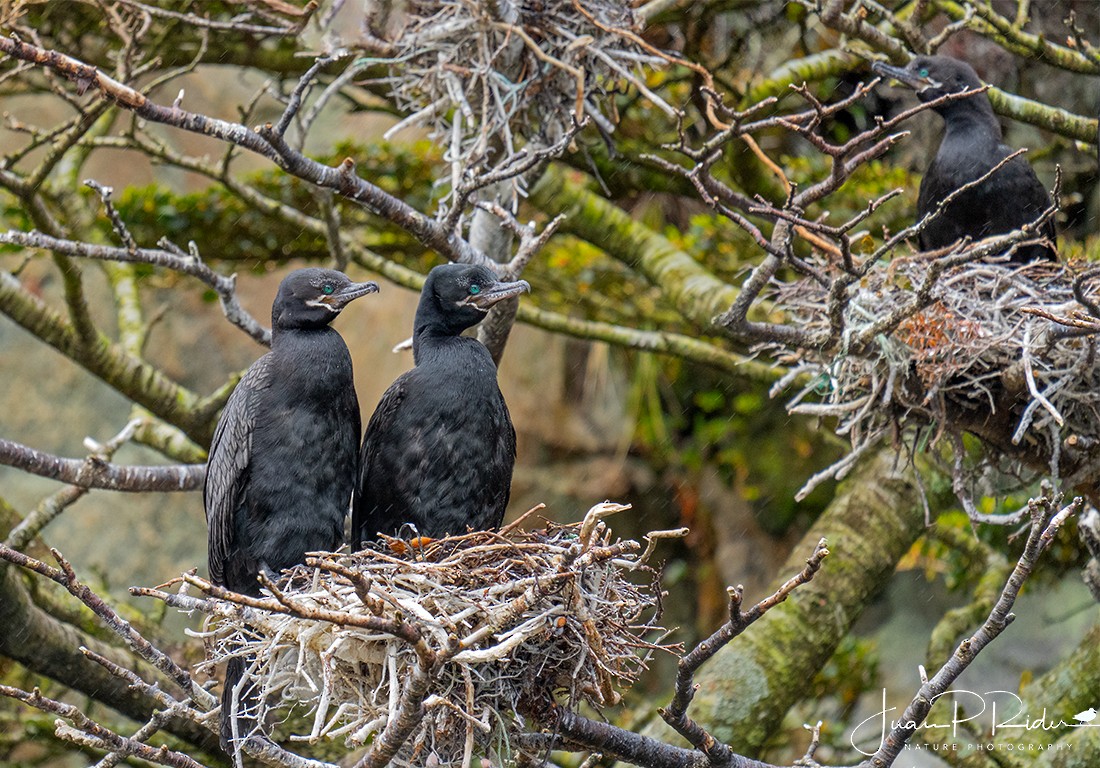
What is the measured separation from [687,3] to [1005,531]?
2954 mm

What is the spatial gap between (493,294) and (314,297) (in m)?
0.51

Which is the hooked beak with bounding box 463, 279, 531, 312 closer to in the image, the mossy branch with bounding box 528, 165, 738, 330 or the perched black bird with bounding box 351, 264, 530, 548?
the perched black bird with bounding box 351, 264, 530, 548

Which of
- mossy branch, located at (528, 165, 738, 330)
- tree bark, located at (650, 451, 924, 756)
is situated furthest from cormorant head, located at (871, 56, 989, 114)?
tree bark, located at (650, 451, 924, 756)

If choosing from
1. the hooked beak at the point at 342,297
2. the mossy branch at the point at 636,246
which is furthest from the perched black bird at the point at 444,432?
the mossy branch at the point at 636,246

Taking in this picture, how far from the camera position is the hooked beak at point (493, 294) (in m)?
3.58

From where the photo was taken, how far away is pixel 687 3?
579cm

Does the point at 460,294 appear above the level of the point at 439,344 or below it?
above

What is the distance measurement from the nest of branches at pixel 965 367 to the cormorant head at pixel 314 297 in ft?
4.66

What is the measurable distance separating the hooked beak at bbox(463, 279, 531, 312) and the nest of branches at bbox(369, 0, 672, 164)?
0.61 metres

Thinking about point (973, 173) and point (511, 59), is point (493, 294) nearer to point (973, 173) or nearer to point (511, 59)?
point (511, 59)

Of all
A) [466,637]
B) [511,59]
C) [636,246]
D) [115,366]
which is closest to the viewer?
[466,637]

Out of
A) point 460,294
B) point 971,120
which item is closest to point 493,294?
point 460,294

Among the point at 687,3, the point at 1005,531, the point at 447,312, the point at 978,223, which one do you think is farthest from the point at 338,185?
the point at 1005,531

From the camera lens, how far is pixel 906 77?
4.67m
